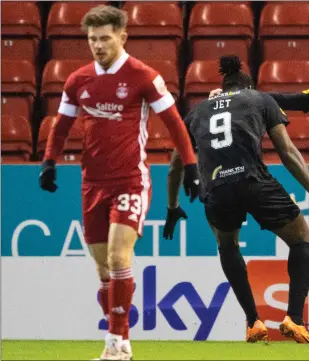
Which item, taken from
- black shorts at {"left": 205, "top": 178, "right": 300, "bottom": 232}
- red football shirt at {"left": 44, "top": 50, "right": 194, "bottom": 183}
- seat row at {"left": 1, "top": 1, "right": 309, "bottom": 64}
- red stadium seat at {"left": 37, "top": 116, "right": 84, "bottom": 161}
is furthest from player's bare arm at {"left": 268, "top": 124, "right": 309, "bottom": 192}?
seat row at {"left": 1, "top": 1, "right": 309, "bottom": 64}

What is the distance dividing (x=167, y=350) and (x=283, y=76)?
411 centimetres

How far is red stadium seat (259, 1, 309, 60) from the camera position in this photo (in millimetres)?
9820

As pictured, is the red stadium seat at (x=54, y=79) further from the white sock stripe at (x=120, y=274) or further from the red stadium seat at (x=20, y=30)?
the white sock stripe at (x=120, y=274)

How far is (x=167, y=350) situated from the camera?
5.73 metres

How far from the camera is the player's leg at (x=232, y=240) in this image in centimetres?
584

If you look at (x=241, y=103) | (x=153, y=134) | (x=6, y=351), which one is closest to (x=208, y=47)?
(x=153, y=134)

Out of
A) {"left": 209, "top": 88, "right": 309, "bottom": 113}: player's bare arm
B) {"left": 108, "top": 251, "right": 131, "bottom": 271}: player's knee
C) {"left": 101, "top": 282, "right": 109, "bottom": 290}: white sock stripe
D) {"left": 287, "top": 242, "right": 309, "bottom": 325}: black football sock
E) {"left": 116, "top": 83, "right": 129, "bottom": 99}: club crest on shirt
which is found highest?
{"left": 116, "top": 83, "right": 129, "bottom": 99}: club crest on shirt

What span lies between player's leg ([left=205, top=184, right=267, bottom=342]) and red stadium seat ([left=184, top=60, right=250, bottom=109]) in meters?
3.32

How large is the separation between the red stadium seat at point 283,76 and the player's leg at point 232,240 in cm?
338

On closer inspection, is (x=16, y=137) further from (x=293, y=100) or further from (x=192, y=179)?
(x=192, y=179)

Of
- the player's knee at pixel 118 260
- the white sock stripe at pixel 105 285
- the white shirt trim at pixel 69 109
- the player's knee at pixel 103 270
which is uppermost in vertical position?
the white shirt trim at pixel 69 109

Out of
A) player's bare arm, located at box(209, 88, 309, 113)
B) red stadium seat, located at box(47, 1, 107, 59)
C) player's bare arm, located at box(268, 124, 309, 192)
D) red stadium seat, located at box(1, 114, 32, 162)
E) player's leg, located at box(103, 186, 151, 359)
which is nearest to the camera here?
player's leg, located at box(103, 186, 151, 359)

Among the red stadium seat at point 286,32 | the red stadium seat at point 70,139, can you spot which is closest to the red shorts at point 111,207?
the red stadium seat at point 70,139

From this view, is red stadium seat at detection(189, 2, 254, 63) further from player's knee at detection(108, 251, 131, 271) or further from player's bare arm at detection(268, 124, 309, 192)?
player's knee at detection(108, 251, 131, 271)
